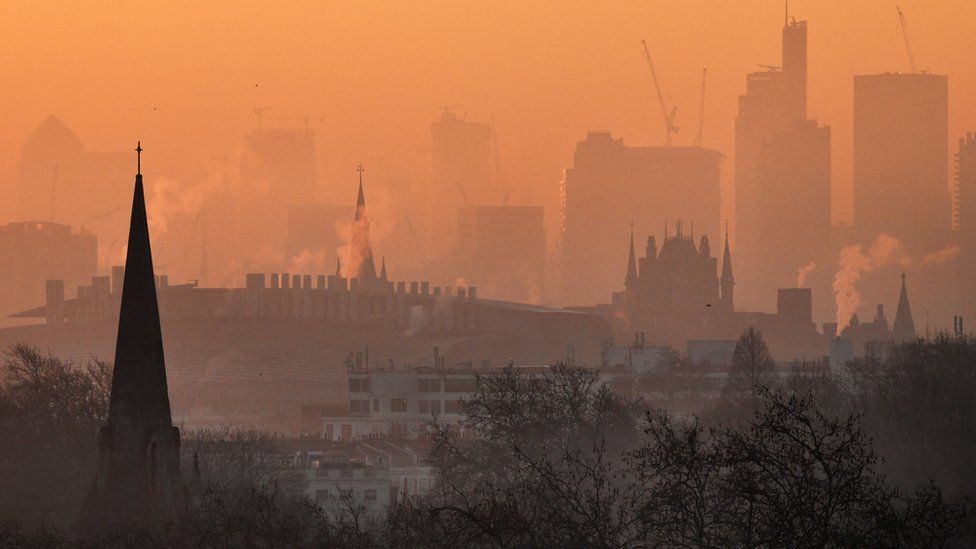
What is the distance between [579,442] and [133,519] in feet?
103

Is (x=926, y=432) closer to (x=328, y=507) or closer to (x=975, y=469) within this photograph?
(x=975, y=469)

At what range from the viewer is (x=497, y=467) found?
4200 inches

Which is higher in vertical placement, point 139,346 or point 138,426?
point 139,346

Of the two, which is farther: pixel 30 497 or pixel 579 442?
pixel 579 442

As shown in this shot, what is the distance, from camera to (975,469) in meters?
111

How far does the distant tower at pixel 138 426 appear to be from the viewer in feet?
273

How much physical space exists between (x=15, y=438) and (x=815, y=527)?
164ft

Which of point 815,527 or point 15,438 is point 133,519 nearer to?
point 815,527

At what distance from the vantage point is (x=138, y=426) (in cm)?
8369

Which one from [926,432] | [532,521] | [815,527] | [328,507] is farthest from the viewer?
[328,507]

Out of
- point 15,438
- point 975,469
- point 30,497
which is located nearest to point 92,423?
point 15,438

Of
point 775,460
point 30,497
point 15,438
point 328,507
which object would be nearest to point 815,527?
point 775,460

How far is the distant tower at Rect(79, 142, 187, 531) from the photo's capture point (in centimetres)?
8306

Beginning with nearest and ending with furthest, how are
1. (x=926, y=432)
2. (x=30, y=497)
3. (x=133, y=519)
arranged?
(x=133, y=519)
(x=30, y=497)
(x=926, y=432)
